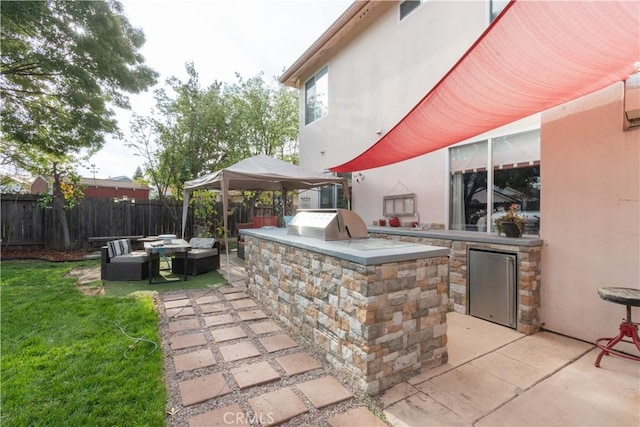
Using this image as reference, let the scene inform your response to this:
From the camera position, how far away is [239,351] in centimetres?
323

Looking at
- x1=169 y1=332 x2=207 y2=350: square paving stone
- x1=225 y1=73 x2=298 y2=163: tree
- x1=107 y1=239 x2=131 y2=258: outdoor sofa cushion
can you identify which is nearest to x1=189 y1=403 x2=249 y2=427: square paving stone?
x1=169 y1=332 x2=207 y2=350: square paving stone

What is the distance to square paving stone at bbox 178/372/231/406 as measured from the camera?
2.37 m

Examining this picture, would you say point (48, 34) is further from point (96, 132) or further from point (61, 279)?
point (61, 279)

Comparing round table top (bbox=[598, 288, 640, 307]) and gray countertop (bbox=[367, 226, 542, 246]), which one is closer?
round table top (bbox=[598, 288, 640, 307])

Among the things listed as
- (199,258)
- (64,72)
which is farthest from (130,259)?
(64,72)

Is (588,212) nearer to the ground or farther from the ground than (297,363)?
farther from the ground

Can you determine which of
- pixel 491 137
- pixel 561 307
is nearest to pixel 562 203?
pixel 561 307

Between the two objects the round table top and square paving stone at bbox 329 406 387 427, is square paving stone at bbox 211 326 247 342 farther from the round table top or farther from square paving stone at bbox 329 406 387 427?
the round table top

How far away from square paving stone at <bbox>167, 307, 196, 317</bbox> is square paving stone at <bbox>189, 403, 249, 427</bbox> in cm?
242

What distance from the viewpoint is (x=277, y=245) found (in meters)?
4.28

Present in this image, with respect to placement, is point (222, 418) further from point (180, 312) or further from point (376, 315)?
point (180, 312)

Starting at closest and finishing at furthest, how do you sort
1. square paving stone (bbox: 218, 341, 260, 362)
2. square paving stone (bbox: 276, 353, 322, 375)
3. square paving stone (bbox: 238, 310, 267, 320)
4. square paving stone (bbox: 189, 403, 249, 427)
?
square paving stone (bbox: 189, 403, 249, 427), square paving stone (bbox: 276, 353, 322, 375), square paving stone (bbox: 218, 341, 260, 362), square paving stone (bbox: 238, 310, 267, 320)

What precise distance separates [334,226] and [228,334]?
6.35ft

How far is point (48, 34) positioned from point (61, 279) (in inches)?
228
